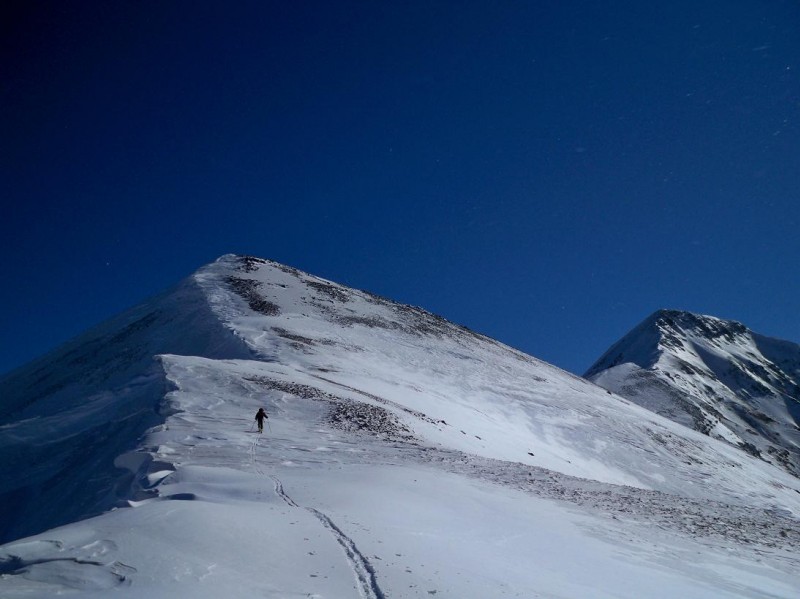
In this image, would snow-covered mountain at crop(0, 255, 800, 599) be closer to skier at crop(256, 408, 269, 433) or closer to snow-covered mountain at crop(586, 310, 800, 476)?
skier at crop(256, 408, 269, 433)

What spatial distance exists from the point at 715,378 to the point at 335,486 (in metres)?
125

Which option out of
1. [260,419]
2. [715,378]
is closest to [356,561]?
[260,419]

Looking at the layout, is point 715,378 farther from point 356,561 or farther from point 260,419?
point 356,561

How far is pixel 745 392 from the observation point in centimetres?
11956

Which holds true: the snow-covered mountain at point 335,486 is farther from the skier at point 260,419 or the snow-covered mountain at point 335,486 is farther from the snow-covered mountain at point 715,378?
the snow-covered mountain at point 715,378

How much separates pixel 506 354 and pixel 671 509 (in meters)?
39.3

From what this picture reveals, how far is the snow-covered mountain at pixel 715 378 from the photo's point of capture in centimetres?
7494

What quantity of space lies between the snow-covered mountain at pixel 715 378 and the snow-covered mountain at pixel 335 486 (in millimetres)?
40991

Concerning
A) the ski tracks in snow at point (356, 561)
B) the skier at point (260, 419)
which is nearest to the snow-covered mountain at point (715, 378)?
the skier at point (260, 419)

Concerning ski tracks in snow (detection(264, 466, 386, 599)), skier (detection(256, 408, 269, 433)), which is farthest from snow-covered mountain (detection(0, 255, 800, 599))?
skier (detection(256, 408, 269, 433))

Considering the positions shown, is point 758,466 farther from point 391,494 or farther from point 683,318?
point 683,318

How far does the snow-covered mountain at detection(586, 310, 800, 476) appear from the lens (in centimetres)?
7494

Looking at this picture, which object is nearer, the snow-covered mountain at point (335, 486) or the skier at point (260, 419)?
the snow-covered mountain at point (335, 486)

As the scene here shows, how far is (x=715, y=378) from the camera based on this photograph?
11288 cm
